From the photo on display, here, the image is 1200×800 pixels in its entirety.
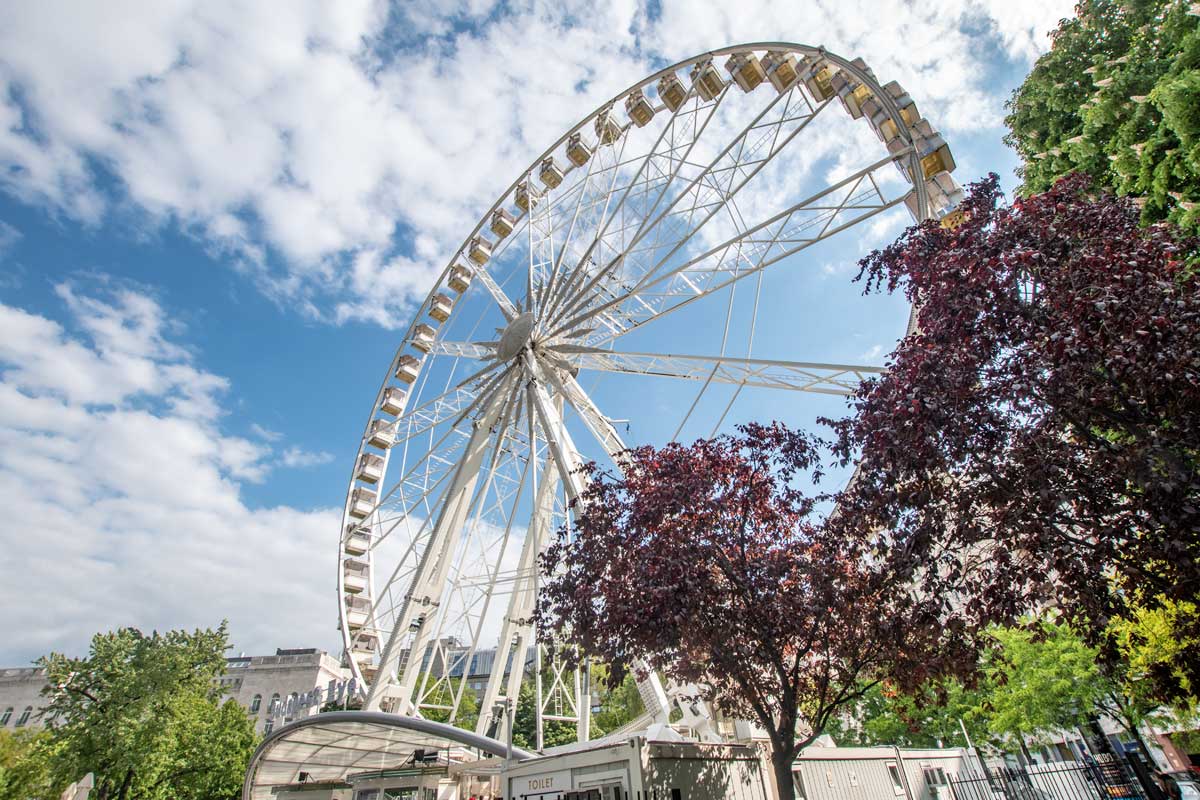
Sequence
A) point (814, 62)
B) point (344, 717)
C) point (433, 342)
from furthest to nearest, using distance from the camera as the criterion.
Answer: point (433, 342) → point (814, 62) → point (344, 717)

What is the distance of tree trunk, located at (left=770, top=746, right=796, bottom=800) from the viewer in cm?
852

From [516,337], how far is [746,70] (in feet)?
33.7

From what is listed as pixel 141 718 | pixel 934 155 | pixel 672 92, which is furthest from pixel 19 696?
pixel 934 155

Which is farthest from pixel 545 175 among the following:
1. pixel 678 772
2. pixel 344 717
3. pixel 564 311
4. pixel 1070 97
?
pixel 678 772

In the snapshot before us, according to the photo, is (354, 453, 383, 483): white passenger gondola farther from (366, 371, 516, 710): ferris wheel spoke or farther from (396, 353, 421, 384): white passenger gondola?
(366, 371, 516, 710): ferris wheel spoke

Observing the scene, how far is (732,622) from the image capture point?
29.3 ft

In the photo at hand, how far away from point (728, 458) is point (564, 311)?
9.57 m

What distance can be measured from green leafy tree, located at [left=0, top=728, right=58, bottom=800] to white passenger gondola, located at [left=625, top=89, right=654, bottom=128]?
38221 millimetres

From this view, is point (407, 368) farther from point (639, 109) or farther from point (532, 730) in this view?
point (532, 730)

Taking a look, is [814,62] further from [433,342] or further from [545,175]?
[433,342]

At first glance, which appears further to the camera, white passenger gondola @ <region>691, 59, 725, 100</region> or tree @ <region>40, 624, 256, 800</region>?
tree @ <region>40, 624, 256, 800</region>

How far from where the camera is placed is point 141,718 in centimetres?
2752

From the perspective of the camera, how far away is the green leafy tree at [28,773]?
99.1 feet

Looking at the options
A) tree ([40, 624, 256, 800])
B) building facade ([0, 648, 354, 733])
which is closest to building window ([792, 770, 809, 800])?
tree ([40, 624, 256, 800])
